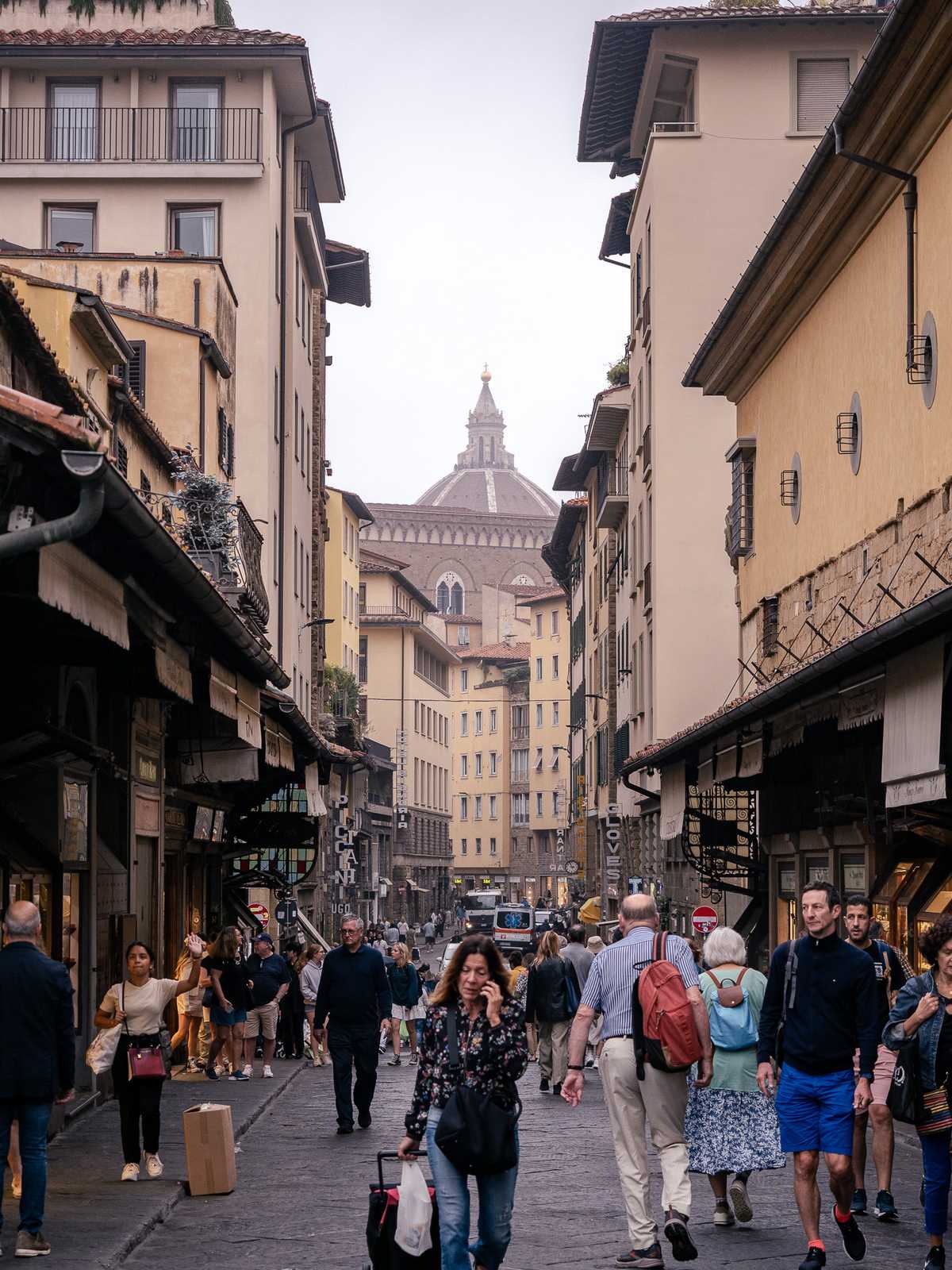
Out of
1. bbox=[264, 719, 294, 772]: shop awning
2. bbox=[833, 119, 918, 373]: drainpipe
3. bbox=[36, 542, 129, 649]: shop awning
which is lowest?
bbox=[264, 719, 294, 772]: shop awning

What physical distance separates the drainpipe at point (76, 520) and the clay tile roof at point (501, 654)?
11527 centimetres

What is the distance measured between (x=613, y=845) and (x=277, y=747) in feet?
80.2

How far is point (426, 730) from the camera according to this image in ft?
334

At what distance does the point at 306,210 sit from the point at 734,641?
14946 mm

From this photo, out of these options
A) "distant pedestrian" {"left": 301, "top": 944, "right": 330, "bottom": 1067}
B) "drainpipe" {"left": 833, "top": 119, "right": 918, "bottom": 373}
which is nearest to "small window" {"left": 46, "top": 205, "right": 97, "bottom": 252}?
"distant pedestrian" {"left": 301, "top": 944, "right": 330, "bottom": 1067}

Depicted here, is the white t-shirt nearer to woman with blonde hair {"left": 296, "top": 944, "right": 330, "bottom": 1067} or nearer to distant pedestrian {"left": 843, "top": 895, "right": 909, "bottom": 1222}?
distant pedestrian {"left": 843, "top": 895, "right": 909, "bottom": 1222}

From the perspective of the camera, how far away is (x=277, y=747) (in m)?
21.5

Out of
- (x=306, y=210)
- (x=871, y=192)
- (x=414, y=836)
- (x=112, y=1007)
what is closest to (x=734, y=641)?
(x=306, y=210)

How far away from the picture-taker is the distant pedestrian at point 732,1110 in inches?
418

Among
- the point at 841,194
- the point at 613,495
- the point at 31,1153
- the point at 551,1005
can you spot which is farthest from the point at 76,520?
the point at 613,495

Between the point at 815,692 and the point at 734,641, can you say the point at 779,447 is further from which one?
the point at 734,641

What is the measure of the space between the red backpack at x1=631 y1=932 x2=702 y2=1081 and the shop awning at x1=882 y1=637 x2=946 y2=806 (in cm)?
290

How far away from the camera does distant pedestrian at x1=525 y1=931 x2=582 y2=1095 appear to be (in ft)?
69.7

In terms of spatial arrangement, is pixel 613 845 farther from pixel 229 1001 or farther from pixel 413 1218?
pixel 413 1218
